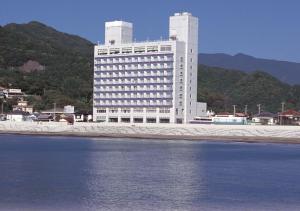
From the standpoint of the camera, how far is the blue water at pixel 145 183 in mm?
28141

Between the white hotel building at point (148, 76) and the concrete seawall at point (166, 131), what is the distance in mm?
8826

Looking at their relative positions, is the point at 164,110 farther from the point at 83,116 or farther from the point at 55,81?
the point at 55,81

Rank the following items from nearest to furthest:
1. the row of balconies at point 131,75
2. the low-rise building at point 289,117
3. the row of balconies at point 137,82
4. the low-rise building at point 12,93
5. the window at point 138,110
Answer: the row of balconies at point 137,82 → the row of balconies at point 131,75 → the window at point 138,110 → the low-rise building at point 289,117 → the low-rise building at point 12,93

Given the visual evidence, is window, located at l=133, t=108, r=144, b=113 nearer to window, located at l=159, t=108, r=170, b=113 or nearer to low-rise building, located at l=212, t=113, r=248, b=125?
window, located at l=159, t=108, r=170, b=113

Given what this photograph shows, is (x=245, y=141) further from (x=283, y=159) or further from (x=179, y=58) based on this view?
(x=283, y=159)

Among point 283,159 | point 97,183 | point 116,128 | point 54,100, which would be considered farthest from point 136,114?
point 97,183

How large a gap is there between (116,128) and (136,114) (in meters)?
10.6

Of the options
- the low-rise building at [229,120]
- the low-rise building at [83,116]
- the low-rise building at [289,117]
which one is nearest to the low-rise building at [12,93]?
the low-rise building at [83,116]

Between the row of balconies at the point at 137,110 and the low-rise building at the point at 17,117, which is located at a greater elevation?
the row of balconies at the point at 137,110

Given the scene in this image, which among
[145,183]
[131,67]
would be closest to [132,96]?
[131,67]

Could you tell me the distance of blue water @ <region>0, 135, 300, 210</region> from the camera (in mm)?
28141

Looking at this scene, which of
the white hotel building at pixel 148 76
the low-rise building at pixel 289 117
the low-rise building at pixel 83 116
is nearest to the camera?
the white hotel building at pixel 148 76

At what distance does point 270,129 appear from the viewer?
283 ft

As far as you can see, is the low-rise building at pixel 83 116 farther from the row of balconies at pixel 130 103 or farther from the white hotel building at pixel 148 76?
the row of balconies at pixel 130 103
